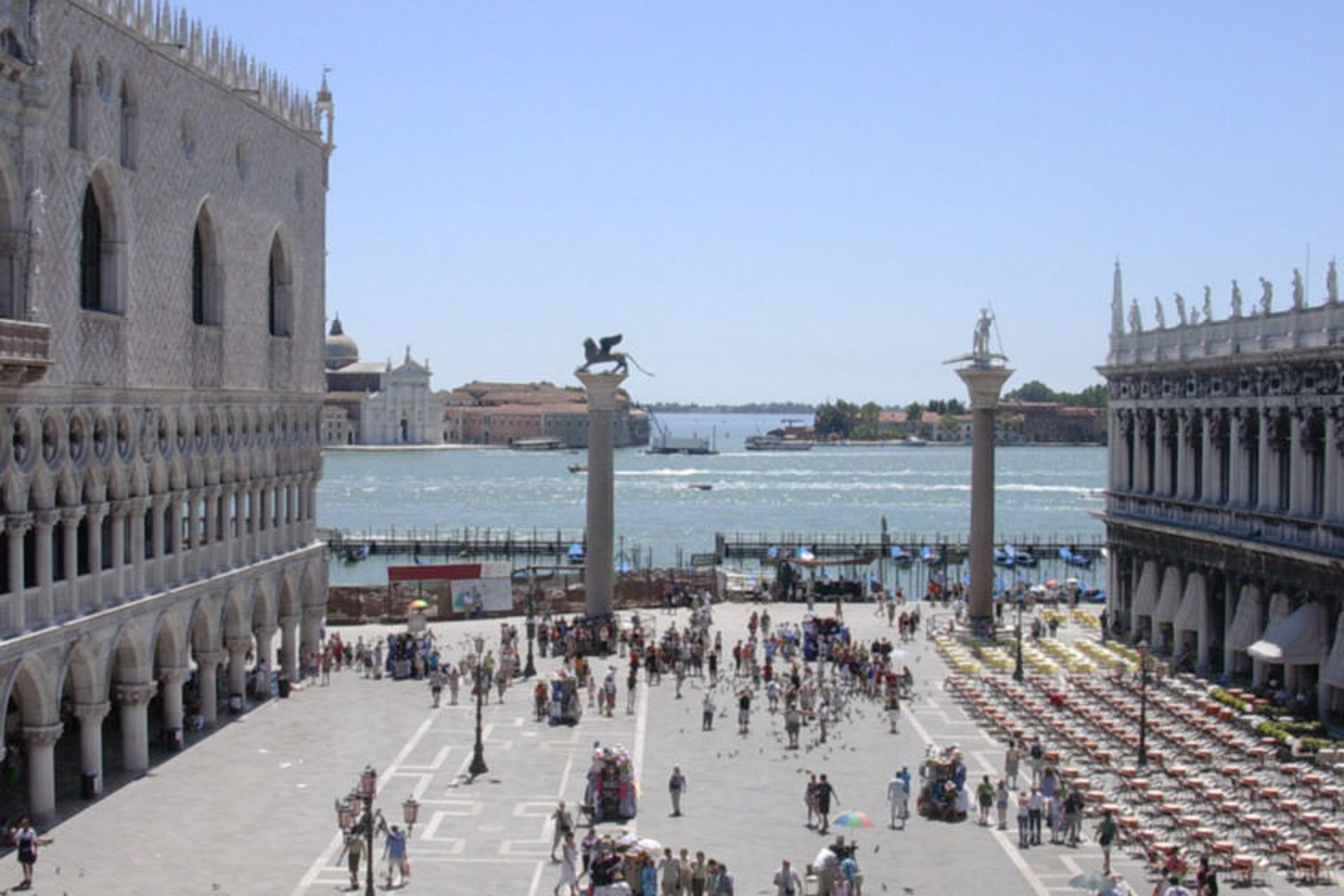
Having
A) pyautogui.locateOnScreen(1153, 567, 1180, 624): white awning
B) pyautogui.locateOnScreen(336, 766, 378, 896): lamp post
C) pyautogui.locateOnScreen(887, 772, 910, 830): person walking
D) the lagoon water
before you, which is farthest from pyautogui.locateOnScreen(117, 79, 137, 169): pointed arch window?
the lagoon water

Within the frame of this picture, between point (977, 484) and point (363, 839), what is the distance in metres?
29.0

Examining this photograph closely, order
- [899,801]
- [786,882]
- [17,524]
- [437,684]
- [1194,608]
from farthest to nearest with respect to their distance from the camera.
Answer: [1194,608] < [437,684] < [899,801] < [17,524] < [786,882]

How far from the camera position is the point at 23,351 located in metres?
25.4

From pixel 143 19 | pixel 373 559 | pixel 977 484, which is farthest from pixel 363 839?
pixel 373 559

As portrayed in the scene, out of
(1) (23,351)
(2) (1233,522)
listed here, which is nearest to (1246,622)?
(2) (1233,522)

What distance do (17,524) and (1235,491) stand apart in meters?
27.3

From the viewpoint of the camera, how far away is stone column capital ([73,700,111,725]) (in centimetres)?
2947

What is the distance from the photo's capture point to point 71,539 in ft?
93.2

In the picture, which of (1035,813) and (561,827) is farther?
(1035,813)

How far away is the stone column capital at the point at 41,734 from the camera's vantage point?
89.6ft

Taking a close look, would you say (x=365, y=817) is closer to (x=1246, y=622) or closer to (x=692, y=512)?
(x=1246, y=622)

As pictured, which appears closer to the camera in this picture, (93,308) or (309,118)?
(93,308)

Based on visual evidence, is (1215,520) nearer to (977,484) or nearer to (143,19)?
(977,484)

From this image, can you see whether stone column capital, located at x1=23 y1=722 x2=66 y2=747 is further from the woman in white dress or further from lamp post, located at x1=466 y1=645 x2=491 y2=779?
the woman in white dress
